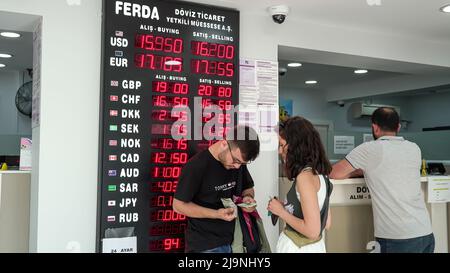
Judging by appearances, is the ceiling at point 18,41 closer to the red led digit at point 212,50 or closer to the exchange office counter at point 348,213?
the red led digit at point 212,50

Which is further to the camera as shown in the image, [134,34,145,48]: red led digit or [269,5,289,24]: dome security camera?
[269,5,289,24]: dome security camera

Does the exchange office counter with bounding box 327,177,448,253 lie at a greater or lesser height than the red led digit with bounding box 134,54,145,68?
lesser

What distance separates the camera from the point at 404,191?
2.09 metres

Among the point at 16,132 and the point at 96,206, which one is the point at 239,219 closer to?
the point at 96,206

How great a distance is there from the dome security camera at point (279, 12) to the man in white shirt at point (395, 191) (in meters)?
1.00

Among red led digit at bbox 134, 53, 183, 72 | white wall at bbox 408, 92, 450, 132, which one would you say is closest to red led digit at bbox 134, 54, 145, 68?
red led digit at bbox 134, 53, 183, 72

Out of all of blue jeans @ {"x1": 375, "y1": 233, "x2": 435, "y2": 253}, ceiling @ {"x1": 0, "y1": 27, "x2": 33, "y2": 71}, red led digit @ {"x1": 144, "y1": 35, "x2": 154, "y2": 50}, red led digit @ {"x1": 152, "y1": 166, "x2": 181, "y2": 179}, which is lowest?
blue jeans @ {"x1": 375, "y1": 233, "x2": 435, "y2": 253}

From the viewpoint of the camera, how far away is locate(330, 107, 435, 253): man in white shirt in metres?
2.08

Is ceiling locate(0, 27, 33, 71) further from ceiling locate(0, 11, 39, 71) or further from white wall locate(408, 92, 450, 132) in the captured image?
white wall locate(408, 92, 450, 132)

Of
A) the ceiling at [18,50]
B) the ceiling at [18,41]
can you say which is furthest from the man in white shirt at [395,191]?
the ceiling at [18,50]

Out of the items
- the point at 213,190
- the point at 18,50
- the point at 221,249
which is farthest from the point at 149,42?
the point at 18,50

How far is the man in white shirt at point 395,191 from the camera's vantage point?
2082mm

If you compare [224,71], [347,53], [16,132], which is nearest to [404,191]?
[224,71]

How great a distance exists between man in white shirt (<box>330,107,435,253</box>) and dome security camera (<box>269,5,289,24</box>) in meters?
1.00
